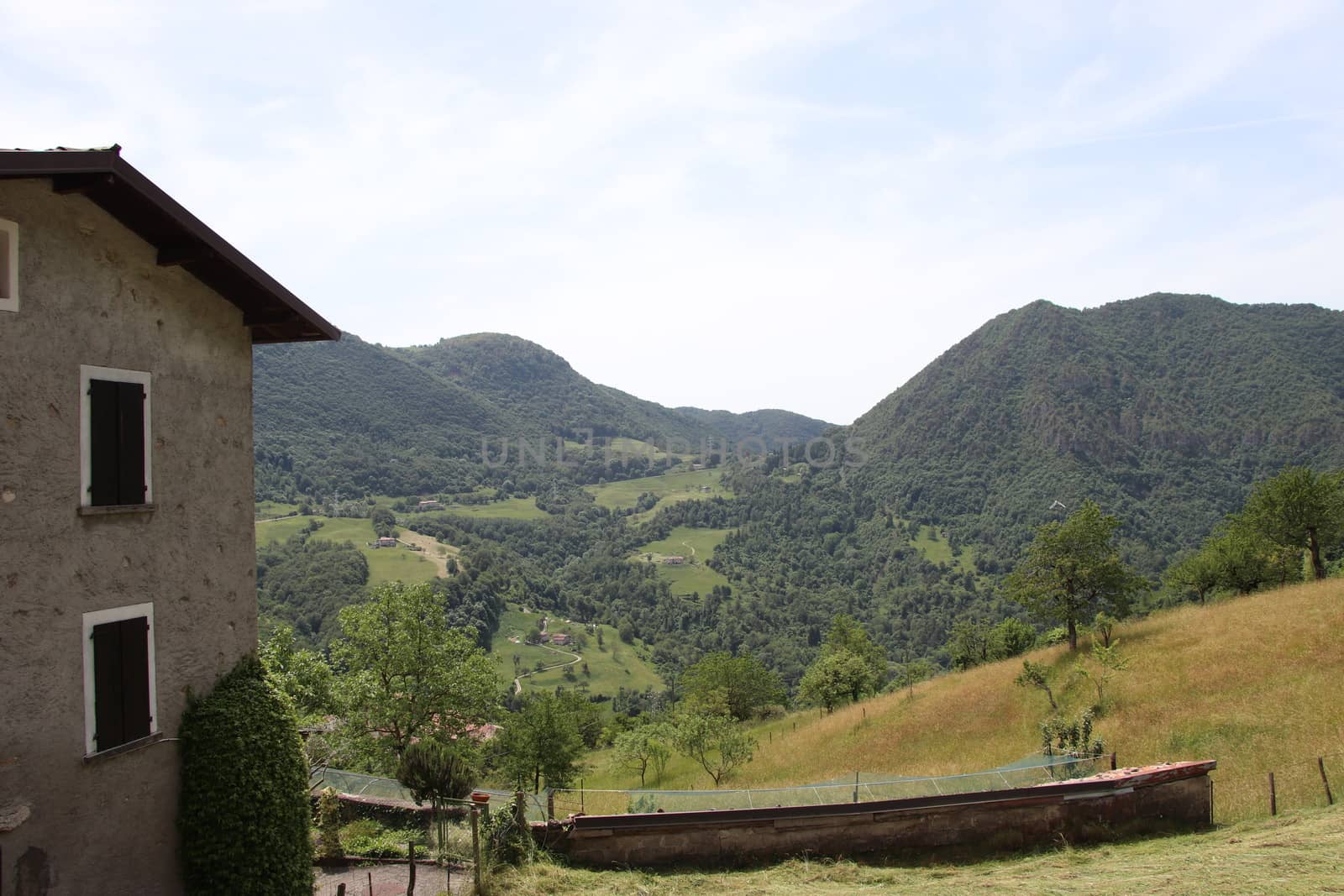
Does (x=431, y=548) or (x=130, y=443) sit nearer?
(x=130, y=443)

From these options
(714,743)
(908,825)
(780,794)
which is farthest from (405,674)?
(714,743)

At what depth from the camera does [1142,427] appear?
168 metres

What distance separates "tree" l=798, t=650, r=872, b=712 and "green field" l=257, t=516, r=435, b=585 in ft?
290

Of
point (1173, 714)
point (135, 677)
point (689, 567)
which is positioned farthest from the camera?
point (689, 567)

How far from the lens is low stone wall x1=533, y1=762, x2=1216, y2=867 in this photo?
44.1 feet

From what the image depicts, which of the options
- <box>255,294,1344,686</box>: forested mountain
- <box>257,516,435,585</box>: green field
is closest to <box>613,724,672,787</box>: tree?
<box>255,294,1344,686</box>: forested mountain

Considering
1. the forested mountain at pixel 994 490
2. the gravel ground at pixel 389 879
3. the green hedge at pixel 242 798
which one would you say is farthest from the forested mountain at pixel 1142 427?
the green hedge at pixel 242 798

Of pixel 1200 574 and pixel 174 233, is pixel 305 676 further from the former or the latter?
pixel 1200 574

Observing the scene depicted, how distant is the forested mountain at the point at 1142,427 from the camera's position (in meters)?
143

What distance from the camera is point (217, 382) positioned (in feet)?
32.9

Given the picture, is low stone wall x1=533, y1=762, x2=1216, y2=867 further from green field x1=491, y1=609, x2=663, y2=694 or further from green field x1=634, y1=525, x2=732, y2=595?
green field x1=634, y1=525, x2=732, y2=595

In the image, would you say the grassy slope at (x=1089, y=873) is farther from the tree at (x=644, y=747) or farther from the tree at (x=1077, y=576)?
the tree at (x=1077, y=576)

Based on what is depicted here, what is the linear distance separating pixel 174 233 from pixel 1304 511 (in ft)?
156

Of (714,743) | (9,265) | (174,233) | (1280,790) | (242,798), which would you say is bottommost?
(714,743)
